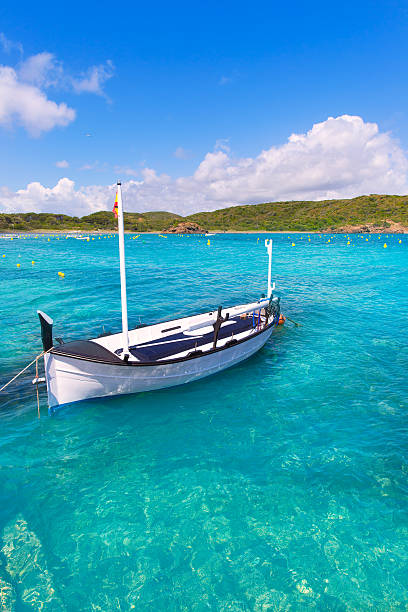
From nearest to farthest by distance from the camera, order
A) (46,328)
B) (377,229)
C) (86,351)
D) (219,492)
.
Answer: (219,492) → (46,328) → (86,351) → (377,229)

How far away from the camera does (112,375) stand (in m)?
13.0

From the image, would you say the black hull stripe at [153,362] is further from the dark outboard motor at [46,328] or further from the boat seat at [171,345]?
the boat seat at [171,345]

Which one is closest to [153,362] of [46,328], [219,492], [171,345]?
[171,345]

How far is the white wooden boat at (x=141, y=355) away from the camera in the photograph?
12.3m

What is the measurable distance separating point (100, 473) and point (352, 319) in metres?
23.0

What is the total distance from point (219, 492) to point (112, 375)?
245 inches

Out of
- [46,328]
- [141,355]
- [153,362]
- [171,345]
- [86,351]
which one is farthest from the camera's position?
[171,345]

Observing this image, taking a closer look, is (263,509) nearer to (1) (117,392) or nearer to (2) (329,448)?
(2) (329,448)

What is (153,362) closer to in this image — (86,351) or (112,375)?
Result: (112,375)

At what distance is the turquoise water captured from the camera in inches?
276

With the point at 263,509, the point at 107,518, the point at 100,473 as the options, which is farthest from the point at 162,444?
the point at 263,509

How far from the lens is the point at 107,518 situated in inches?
335

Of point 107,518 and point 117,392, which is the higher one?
point 117,392

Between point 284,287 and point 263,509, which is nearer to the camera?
point 263,509
